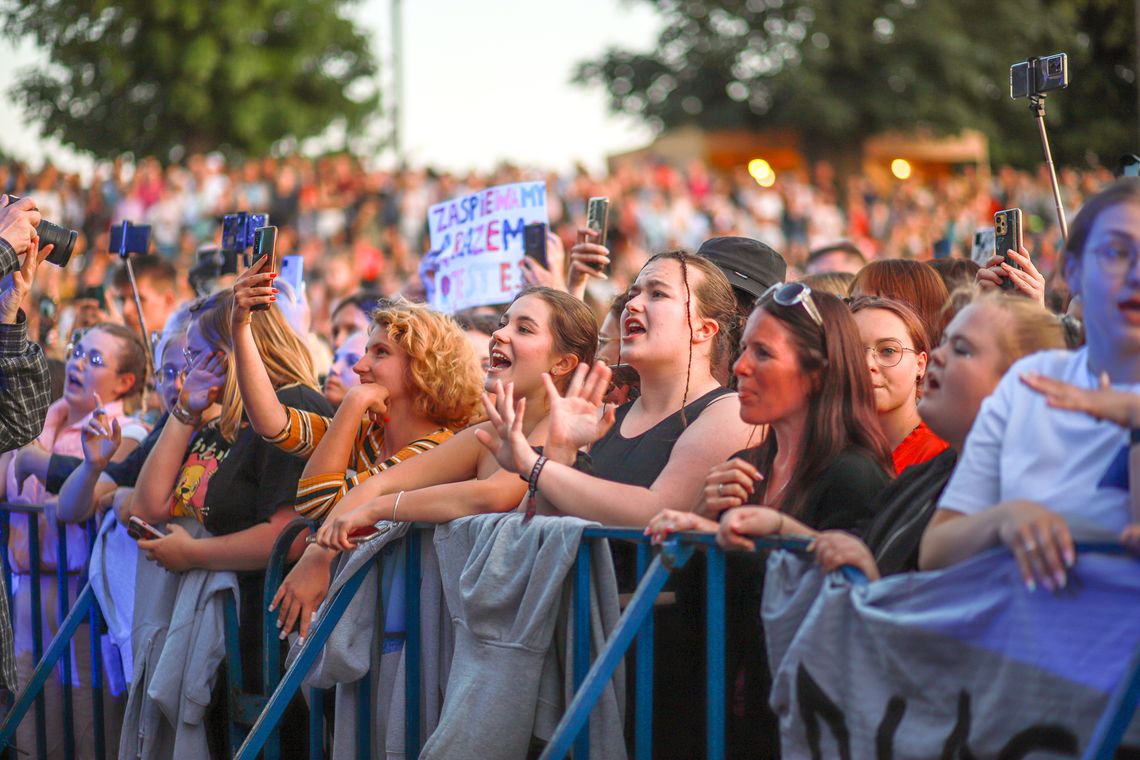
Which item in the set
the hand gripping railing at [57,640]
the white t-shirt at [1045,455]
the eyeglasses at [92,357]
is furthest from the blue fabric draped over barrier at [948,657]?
the eyeglasses at [92,357]

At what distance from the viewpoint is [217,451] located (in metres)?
5.21

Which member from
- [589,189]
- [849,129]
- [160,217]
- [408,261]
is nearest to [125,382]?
[408,261]

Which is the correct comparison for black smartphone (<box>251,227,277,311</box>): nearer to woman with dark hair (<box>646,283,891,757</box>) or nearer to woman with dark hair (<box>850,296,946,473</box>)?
woman with dark hair (<box>646,283,891,757</box>)

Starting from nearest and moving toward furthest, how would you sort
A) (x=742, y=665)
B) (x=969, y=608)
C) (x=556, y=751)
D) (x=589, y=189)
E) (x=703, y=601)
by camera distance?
(x=969, y=608), (x=556, y=751), (x=742, y=665), (x=703, y=601), (x=589, y=189)

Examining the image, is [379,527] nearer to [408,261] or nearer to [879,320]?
[879,320]

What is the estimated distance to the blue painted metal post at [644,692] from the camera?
3.46 m

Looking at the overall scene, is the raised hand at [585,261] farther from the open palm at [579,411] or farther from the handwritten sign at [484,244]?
the open palm at [579,411]

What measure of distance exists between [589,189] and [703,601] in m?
16.7

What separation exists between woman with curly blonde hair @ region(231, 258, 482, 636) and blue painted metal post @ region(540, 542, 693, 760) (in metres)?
1.56

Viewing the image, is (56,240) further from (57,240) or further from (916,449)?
(916,449)

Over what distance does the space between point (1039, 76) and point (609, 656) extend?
281 cm

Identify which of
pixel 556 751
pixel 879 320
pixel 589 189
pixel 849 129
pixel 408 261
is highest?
pixel 849 129

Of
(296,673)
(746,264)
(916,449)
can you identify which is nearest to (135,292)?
(296,673)

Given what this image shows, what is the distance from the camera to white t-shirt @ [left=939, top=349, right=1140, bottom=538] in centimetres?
267
